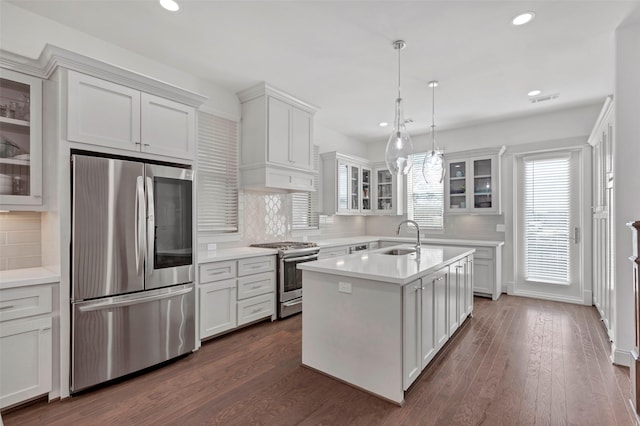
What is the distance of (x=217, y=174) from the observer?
4.00 m

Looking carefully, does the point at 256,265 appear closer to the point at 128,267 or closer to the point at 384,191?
the point at 128,267

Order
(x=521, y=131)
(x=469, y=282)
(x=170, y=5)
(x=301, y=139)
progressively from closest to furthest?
(x=170, y=5) → (x=469, y=282) → (x=301, y=139) → (x=521, y=131)

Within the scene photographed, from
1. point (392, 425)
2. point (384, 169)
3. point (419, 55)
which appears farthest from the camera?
point (384, 169)

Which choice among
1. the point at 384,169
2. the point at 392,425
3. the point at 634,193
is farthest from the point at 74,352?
the point at 384,169

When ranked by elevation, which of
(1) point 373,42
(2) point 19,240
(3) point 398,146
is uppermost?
(1) point 373,42

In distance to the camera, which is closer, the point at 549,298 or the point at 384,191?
the point at 549,298

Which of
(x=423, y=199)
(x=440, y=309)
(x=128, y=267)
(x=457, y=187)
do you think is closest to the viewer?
(x=128, y=267)

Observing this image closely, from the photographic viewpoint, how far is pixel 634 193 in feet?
8.98

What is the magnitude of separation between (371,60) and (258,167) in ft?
5.93

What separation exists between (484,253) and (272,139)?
12.0 ft

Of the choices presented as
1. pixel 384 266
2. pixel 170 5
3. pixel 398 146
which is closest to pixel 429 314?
pixel 384 266

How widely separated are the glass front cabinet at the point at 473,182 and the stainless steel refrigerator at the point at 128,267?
4.41 metres

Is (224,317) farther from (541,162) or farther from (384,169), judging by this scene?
(541,162)

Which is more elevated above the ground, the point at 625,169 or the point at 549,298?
the point at 625,169
